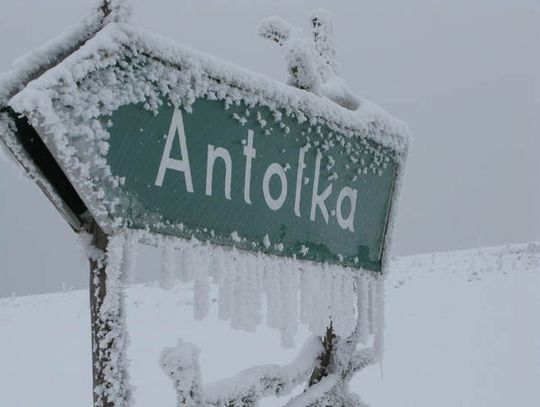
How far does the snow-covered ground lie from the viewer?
6.39m

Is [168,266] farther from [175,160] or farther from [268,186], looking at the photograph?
[268,186]

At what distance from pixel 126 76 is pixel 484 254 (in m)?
13.6

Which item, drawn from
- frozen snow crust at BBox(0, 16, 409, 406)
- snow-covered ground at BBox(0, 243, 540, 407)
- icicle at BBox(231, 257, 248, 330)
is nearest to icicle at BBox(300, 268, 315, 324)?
frozen snow crust at BBox(0, 16, 409, 406)

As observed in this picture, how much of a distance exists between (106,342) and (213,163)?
0.46m

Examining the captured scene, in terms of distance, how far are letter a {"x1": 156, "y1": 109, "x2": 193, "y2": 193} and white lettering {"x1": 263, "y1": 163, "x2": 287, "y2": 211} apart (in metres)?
0.26

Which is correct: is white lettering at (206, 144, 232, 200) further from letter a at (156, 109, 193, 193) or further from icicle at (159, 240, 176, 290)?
icicle at (159, 240, 176, 290)

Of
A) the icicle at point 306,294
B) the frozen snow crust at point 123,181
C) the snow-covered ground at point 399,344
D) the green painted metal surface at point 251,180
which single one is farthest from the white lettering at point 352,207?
the snow-covered ground at point 399,344

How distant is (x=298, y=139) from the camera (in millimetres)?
1617

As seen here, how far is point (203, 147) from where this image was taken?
1341 mm

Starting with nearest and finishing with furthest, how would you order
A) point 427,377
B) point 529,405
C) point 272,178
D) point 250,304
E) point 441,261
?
point 250,304 → point 272,178 → point 529,405 → point 427,377 → point 441,261

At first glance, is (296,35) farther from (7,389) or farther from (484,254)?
(484,254)

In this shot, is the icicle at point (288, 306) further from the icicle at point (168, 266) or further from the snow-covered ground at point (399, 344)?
the snow-covered ground at point (399, 344)

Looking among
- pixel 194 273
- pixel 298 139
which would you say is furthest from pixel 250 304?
pixel 298 139

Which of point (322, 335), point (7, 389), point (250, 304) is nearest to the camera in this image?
point (250, 304)
